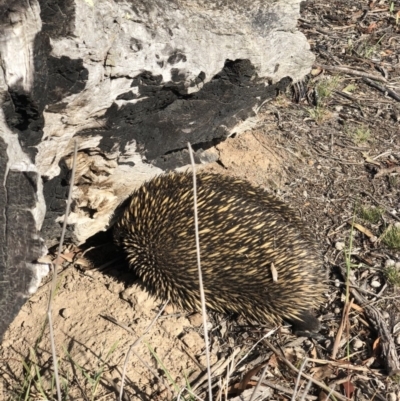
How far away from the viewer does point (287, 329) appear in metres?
2.87

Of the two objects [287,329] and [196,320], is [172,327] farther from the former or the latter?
[287,329]

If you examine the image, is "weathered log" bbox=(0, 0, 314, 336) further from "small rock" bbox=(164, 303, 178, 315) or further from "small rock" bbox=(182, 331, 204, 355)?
"small rock" bbox=(182, 331, 204, 355)

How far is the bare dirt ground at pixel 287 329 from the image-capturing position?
2537 millimetres

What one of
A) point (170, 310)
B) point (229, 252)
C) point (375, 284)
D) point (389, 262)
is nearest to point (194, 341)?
point (170, 310)

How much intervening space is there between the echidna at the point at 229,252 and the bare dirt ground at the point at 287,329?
14 centimetres

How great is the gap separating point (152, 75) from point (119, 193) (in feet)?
2.61

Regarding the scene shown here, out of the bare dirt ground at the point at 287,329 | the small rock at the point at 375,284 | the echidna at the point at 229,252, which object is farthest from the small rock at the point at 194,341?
the small rock at the point at 375,284

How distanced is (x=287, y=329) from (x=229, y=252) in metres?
0.48

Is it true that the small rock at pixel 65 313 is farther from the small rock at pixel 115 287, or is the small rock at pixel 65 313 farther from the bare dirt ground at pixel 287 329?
the small rock at pixel 115 287

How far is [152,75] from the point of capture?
253 cm

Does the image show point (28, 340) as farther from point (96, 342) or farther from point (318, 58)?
point (318, 58)

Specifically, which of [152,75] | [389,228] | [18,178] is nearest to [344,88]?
[389,228]

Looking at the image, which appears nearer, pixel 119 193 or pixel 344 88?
pixel 119 193

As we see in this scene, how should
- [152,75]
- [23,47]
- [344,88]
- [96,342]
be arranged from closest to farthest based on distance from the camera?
[23,47]
[152,75]
[96,342]
[344,88]
